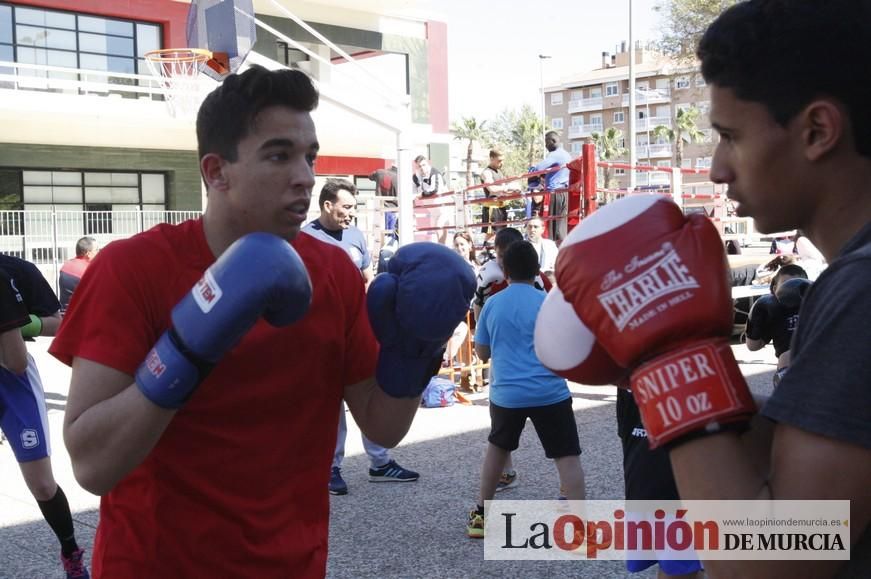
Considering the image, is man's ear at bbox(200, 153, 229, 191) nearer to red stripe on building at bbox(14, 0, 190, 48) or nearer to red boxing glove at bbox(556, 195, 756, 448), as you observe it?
red boxing glove at bbox(556, 195, 756, 448)

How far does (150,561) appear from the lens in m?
1.87

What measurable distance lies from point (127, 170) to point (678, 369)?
19.9m

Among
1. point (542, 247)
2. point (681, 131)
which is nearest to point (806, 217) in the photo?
point (542, 247)

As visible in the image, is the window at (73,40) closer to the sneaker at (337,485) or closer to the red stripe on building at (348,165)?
the red stripe on building at (348,165)

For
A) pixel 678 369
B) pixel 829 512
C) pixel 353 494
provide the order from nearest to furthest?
1. pixel 829 512
2. pixel 678 369
3. pixel 353 494

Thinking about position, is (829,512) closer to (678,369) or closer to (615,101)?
(678,369)

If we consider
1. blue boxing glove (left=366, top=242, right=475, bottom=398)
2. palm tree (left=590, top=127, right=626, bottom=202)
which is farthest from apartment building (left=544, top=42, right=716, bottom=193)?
blue boxing glove (left=366, top=242, right=475, bottom=398)

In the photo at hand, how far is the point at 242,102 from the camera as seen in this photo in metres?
2.01

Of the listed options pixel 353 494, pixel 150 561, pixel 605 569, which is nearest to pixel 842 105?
pixel 150 561

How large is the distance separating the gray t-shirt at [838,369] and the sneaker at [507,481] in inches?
169

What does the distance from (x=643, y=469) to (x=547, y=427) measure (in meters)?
1.41

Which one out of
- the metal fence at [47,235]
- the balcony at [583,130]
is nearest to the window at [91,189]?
the metal fence at [47,235]

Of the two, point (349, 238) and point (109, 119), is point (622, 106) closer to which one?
point (109, 119)

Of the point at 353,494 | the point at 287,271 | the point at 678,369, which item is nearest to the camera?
the point at 678,369
